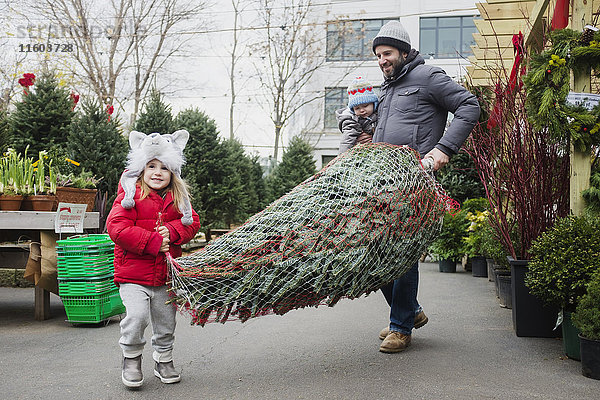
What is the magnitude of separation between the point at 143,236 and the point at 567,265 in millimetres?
2807

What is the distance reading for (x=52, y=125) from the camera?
8781 mm

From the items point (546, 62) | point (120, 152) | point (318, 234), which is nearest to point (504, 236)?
point (546, 62)

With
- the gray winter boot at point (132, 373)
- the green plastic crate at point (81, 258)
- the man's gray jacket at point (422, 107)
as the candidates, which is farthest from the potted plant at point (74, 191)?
the man's gray jacket at point (422, 107)

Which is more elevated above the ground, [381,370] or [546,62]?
[546,62]

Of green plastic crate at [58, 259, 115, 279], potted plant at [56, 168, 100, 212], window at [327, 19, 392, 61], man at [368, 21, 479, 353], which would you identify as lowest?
green plastic crate at [58, 259, 115, 279]

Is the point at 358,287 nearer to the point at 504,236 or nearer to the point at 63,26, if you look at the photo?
the point at 504,236

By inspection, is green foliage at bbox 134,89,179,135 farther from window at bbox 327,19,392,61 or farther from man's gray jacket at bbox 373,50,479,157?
window at bbox 327,19,392,61

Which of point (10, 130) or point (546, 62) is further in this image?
point (10, 130)

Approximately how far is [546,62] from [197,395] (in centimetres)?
351

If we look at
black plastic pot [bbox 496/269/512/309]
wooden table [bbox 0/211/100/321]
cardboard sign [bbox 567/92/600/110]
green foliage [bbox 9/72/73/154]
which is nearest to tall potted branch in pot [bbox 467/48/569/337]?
cardboard sign [bbox 567/92/600/110]

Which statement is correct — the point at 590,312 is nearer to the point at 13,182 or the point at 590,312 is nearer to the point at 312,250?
the point at 312,250

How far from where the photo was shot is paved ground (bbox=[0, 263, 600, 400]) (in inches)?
128

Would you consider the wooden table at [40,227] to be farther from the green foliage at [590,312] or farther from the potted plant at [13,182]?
the green foliage at [590,312]

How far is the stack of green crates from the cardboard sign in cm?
423
